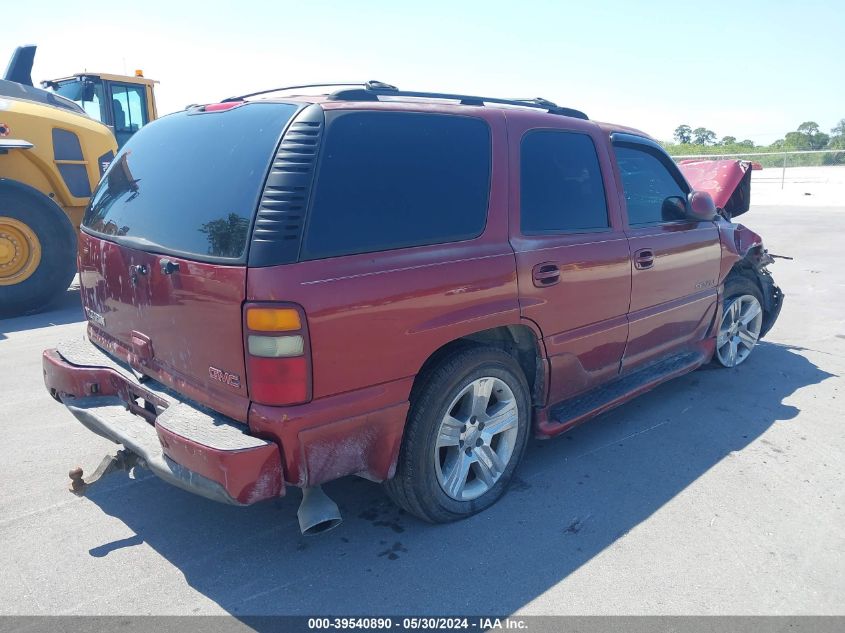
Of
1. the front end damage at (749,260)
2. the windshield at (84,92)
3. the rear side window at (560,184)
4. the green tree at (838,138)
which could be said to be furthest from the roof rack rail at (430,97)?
the green tree at (838,138)

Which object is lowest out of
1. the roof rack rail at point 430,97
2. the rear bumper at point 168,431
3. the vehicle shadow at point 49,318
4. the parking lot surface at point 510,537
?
the parking lot surface at point 510,537

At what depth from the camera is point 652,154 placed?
4434 mm

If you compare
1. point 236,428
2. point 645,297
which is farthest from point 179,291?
point 645,297

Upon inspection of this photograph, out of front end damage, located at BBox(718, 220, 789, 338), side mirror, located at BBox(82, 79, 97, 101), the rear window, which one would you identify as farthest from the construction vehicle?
front end damage, located at BBox(718, 220, 789, 338)

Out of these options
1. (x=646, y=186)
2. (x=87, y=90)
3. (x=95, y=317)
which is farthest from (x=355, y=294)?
(x=87, y=90)

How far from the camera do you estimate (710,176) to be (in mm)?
5902

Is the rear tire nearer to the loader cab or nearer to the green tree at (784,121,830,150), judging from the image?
the loader cab

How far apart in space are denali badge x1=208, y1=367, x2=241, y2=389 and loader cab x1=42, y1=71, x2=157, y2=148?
8.80m

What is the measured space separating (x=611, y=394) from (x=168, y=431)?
2.56 metres

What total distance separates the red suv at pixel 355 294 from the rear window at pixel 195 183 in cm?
1

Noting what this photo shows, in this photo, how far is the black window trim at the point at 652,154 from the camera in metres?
4.06

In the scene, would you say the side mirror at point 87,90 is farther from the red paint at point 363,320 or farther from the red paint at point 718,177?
the red paint at point 718,177

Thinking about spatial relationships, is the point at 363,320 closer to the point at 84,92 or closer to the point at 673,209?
the point at 673,209

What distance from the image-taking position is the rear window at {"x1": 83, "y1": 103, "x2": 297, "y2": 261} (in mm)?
2578
